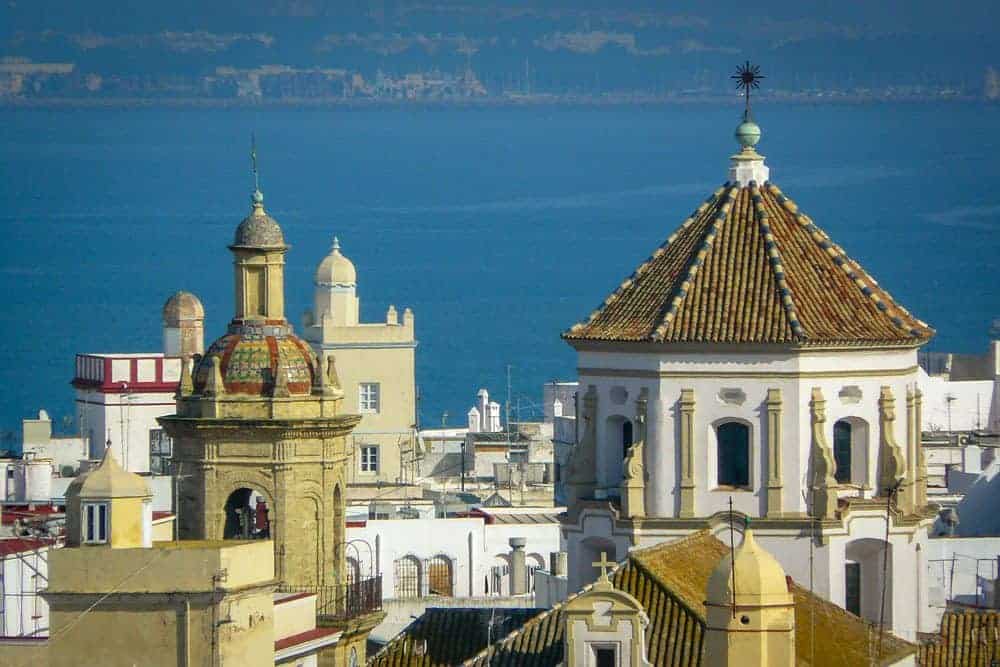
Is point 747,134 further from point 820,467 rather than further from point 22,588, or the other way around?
point 22,588

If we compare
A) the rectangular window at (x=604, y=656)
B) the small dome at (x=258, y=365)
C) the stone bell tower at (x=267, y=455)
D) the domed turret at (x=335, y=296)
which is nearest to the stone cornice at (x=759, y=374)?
the stone bell tower at (x=267, y=455)

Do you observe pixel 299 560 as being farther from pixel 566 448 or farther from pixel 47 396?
pixel 47 396

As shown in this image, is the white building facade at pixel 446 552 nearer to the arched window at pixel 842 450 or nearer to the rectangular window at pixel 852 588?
the arched window at pixel 842 450

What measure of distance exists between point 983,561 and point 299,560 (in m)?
13.8

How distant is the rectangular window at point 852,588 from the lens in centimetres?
4744

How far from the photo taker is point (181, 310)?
83.9 metres

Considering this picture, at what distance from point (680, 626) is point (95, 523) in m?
6.05

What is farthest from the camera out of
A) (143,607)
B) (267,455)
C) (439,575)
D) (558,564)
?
(439,575)

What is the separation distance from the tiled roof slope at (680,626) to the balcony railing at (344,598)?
274 centimetres

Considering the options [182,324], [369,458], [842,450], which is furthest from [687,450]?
[369,458]

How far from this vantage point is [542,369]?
140 metres

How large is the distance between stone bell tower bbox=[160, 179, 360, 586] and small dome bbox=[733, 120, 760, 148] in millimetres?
6328

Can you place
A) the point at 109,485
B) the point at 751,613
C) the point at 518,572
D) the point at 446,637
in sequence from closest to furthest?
the point at 751,613 → the point at 109,485 → the point at 446,637 → the point at 518,572

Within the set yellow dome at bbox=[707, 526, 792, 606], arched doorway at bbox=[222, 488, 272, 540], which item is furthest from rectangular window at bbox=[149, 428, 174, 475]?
yellow dome at bbox=[707, 526, 792, 606]
